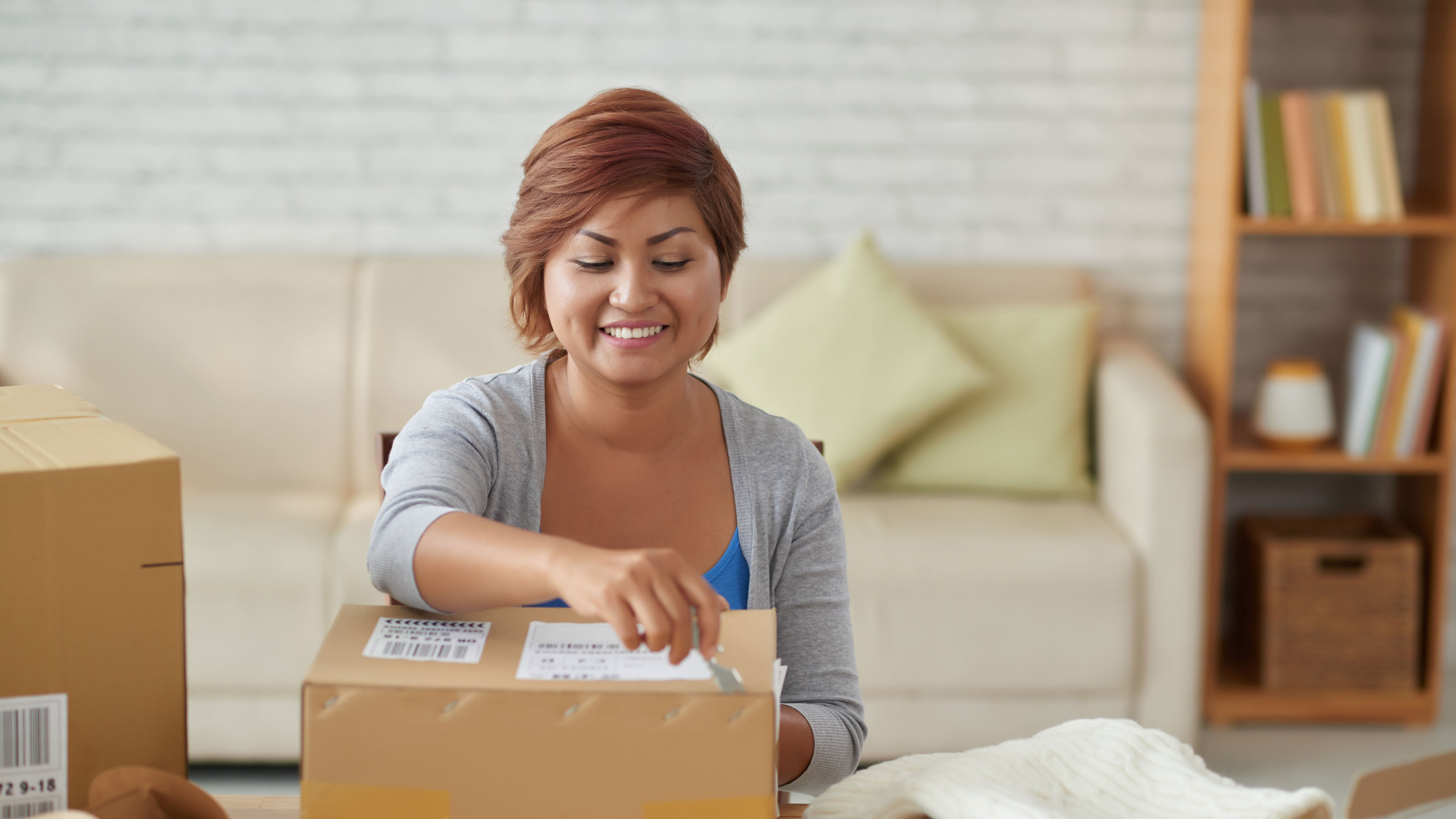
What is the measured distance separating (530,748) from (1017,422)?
2.21 m

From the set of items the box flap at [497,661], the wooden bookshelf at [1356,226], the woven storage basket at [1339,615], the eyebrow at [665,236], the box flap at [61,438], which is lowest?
the woven storage basket at [1339,615]

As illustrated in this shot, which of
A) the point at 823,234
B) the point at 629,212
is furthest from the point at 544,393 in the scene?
the point at 823,234

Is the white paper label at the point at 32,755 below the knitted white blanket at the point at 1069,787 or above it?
above

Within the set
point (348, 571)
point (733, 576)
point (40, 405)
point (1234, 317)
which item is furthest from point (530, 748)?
point (1234, 317)

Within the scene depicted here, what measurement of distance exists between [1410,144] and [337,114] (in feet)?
8.43

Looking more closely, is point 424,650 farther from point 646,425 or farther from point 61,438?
point 646,425

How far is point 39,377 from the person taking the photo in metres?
2.83

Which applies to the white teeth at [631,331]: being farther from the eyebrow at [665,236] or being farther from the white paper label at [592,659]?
the white paper label at [592,659]

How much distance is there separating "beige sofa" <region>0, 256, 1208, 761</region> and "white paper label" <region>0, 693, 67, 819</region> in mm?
1642

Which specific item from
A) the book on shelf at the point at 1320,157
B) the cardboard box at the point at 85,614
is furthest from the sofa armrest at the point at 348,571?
the book on shelf at the point at 1320,157

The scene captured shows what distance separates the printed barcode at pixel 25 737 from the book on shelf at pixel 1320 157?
101 inches

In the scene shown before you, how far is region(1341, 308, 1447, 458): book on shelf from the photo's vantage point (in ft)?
8.85

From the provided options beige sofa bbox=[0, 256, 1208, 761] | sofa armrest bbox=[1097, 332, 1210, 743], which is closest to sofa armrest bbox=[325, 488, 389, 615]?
beige sofa bbox=[0, 256, 1208, 761]

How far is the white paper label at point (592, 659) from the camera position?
0.73 meters
